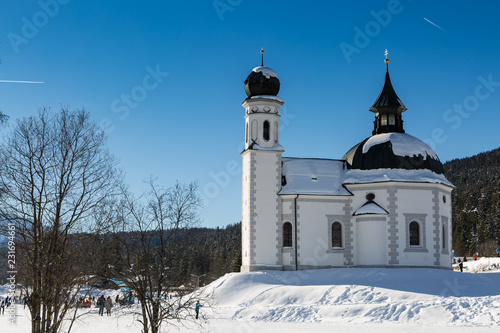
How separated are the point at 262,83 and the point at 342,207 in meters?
10.7

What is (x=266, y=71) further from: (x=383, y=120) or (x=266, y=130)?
(x=383, y=120)

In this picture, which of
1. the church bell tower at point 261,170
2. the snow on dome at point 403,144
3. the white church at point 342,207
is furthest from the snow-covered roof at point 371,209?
the church bell tower at point 261,170

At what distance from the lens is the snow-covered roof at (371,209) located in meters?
40.3

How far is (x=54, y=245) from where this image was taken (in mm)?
14664

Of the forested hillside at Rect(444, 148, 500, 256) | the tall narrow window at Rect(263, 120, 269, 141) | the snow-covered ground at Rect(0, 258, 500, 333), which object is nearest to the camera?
the snow-covered ground at Rect(0, 258, 500, 333)

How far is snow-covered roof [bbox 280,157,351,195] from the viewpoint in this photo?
1644 inches

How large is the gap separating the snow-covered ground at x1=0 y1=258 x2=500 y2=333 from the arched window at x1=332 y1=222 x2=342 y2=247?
2.72 m

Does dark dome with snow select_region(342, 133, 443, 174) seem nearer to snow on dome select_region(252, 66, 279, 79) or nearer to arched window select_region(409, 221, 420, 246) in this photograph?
arched window select_region(409, 221, 420, 246)

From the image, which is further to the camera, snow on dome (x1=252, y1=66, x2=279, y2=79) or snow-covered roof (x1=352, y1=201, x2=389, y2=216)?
snow on dome (x1=252, y1=66, x2=279, y2=79)

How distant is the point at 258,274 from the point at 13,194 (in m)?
25.3

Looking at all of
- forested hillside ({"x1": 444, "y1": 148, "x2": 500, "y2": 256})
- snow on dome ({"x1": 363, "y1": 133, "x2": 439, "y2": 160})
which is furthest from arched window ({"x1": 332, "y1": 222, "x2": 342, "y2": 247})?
forested hillside ({"x1": 444, "y1": 148, "x2": 500, "y2": 256})

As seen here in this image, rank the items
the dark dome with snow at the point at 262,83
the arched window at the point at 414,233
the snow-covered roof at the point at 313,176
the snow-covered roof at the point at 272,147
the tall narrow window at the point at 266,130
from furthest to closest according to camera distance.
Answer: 1. the dark dome with snow at the point at 262,83
2. the tall narrow window at the point at 266,130
3. the snow-covered roof at the point at 272,147
4. the snow-covered roof at the point at 313,176
5. the arched window at the point at 414,233

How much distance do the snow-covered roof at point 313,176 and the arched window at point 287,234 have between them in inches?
90.7

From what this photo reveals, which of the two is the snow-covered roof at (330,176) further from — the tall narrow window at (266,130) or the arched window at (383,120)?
the arched window at (383,120)
